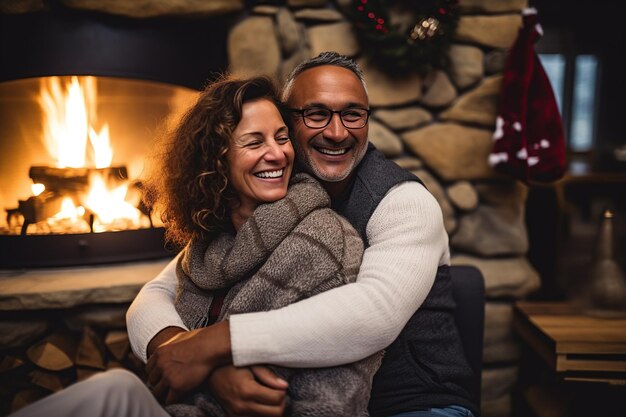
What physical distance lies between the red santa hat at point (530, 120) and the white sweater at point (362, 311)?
0.80m

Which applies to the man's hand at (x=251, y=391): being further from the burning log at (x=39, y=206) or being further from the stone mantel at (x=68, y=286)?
the burning log at (x=39, y=206)

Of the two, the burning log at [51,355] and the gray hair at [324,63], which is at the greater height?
the gray hair at [324,63]

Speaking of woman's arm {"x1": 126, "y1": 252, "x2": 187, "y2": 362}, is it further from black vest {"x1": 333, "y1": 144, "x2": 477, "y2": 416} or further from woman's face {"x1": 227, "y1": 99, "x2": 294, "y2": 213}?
black vest {"x1": 333, "y1": 144, "x2": 477, "y2": 416}

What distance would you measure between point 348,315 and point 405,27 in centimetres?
127

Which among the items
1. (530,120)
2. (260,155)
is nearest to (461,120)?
(530,120)

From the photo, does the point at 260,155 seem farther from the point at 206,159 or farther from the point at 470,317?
the point at 470,317

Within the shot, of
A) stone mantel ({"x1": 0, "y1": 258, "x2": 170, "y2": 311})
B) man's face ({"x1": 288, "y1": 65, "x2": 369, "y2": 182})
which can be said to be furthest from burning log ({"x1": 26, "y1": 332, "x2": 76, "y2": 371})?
man's face ({"x1": 288, "y1": 65, "x2": 369, "y2": 182})

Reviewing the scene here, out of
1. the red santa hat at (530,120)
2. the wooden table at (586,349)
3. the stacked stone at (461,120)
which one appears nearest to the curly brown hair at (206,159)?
the stacked stone at (461,120)

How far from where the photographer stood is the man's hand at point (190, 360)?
1.00m

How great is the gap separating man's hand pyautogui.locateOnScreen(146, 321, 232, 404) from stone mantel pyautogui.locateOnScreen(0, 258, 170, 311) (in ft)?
2.42

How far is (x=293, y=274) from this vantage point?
1.06 meters

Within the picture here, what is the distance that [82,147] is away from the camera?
6.45ft

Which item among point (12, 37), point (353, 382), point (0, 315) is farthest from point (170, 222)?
point (12, 37)

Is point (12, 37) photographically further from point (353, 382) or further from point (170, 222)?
point (353, 382)
